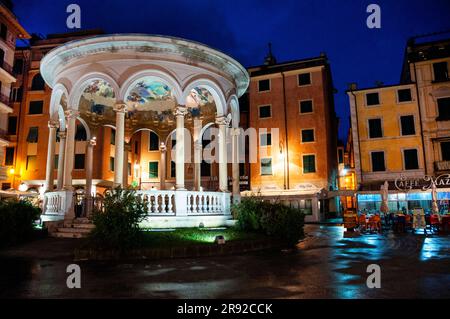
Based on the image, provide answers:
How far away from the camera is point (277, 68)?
36594 mm

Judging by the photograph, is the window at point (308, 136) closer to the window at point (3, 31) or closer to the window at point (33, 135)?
the window at point (33, 135)

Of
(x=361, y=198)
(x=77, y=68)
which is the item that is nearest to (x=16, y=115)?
(x=77, y=68)

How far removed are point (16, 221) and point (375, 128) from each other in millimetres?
29839

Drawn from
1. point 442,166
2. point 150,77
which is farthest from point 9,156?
point 442,166

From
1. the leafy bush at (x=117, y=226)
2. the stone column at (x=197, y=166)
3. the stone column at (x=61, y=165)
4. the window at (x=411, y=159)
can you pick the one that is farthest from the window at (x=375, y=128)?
the leafy bush at (x=117, y=226)

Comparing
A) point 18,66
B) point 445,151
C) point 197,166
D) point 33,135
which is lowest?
point 197,166

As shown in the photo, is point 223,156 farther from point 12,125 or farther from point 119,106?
point 12,125

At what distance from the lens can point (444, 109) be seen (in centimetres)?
3016

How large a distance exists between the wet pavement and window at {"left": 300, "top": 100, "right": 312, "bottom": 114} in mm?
25276

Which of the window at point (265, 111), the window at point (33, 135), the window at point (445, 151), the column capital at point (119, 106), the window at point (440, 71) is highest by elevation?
the window at point (440, 71)

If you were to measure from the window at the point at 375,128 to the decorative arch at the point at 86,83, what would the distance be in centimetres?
2557

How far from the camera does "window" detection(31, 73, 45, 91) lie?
1463 inches

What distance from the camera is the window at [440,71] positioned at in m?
30.1
